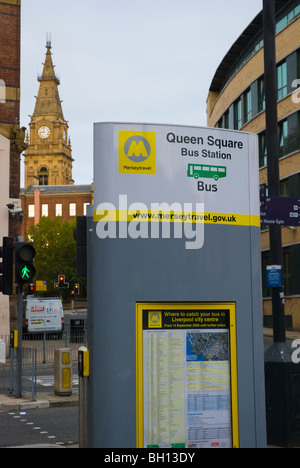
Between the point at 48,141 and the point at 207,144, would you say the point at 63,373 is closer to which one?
the point at 207,144

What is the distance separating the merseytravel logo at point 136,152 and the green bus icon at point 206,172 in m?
0.38

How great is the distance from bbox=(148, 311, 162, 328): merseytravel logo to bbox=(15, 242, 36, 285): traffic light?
8580 millimetres

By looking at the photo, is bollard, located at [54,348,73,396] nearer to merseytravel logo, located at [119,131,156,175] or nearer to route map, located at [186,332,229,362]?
route map, located at [186,332,229,362]

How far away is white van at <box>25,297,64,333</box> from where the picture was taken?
75.5 feet

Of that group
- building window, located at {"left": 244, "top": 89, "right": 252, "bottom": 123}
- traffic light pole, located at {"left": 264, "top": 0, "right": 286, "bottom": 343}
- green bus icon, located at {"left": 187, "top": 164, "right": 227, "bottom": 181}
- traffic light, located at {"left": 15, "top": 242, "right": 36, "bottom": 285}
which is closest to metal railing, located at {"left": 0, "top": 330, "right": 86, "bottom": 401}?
traffic light, located at {"left": 15, "top": 242, "right": 36, "bottom": 285}

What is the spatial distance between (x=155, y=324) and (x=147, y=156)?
148 cm

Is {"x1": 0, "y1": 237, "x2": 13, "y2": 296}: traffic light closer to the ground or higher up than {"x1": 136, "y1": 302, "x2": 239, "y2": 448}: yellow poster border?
higher up

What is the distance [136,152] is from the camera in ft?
18.4

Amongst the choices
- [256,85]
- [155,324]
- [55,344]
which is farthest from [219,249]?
[256,85]

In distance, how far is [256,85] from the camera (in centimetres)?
3994

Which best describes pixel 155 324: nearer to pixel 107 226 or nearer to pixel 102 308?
pixel 102 308

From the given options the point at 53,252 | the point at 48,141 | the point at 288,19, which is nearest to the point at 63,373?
the point at 288,19

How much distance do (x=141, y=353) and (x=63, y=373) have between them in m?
8.84

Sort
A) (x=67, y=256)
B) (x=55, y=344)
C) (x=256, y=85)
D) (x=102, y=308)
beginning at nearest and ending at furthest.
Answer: (x=102, y=308)
(x=55, y=344)
(x=256, y=85)
(x=67, y=256)
